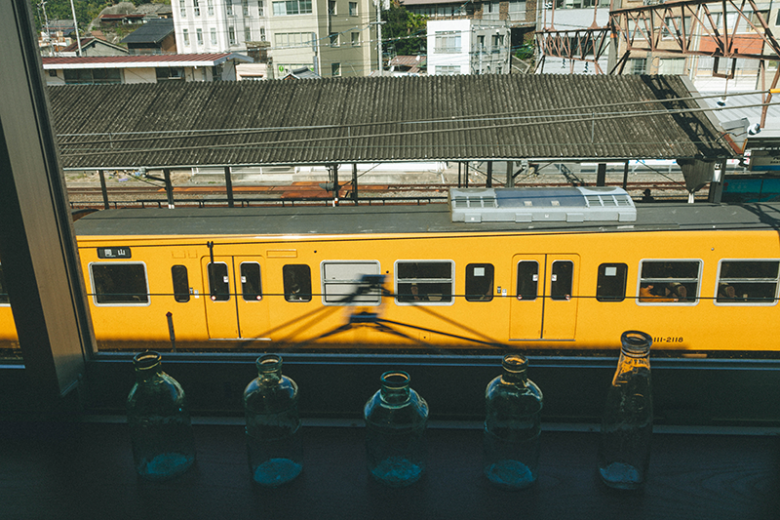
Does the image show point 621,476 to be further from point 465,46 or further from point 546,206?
point 465,46

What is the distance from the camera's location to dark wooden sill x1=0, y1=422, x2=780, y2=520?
1.42 metres

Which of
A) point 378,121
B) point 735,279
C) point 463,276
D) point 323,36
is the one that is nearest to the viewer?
point 735,279

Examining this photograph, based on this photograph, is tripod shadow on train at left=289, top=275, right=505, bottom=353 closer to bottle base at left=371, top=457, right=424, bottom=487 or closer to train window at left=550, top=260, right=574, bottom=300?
train window at left=550, top=260, right=574, bottom=300

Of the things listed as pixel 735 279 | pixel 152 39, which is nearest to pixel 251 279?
pixel 735 279

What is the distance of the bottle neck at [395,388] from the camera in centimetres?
143

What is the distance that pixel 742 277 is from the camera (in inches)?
284

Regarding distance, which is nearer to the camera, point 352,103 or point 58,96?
point 352,103

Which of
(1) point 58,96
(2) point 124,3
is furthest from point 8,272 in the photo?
→ (2) point 124,3

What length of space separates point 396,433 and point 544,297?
6.18m

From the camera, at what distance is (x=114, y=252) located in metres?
7.55

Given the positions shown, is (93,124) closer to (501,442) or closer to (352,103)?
(352,103)

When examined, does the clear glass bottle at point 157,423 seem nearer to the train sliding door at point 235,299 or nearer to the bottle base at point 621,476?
the bottle base at point 621,476

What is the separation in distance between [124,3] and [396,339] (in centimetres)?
7481

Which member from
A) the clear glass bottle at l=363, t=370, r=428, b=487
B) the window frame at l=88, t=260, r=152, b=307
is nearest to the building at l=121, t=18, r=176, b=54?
the window frame at l=88, t=260, r=152, b=307
